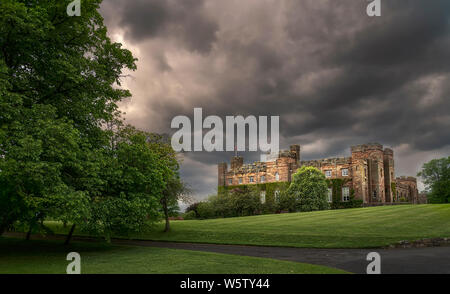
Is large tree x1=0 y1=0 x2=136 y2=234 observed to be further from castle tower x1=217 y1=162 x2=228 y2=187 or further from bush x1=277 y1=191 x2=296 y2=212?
castle tower x1=217 y1=162 x2=228 y2=187

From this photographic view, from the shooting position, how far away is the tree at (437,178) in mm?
69125

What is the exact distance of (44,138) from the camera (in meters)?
14.5

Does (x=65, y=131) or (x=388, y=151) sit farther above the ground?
(x=388, y=151)

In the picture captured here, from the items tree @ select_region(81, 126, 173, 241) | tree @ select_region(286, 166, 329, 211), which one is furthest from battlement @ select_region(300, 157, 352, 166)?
tree @ select_region(81, 126, 173, 241)

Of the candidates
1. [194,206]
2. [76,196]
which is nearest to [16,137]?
[76,196]

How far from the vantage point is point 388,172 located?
6178cm

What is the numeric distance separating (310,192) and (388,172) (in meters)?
21.0

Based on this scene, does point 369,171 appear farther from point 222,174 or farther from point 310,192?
point 222,174

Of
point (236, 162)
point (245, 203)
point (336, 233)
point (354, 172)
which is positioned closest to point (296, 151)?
point (354, 172)

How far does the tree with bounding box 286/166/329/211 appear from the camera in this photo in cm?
5016

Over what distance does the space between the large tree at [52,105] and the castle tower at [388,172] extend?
184 feet

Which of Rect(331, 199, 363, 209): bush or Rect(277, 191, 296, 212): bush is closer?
Rect(277, 191, 296, 212): bush
